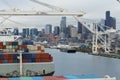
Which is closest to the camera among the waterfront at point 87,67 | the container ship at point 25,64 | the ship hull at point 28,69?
the container ship at point 25,64

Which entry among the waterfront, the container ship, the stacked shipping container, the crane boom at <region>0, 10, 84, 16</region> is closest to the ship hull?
the container ship

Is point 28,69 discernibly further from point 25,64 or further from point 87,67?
point 87,67

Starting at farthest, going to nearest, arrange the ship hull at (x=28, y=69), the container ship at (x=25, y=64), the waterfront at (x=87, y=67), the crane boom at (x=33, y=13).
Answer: the waterfront at (x=87, y=67), the crane boom at (x=33, y=13), the ship hull at (x=28, y=69), the container ship at (x=25, y=64)

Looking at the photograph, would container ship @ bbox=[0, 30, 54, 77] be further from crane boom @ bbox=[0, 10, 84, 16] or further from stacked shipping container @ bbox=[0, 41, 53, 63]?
crane boom @ bbox=[0, 10, 84, 16]

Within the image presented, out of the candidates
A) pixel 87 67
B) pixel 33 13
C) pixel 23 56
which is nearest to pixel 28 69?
pixel 23 56

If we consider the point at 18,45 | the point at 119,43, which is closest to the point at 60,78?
the point at 18,45

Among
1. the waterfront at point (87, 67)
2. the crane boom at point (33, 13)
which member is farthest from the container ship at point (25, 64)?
the crane boom at point (33, 13)

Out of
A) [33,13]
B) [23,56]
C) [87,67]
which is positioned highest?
[33,13]

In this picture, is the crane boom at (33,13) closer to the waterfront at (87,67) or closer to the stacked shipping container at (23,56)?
the stacked shipping container at (23,56)

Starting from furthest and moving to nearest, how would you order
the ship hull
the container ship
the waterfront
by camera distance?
the waterfront
the ship hull
the container ship
